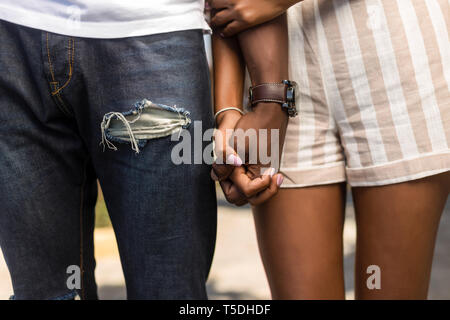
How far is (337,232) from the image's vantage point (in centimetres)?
114

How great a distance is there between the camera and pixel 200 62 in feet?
2.97

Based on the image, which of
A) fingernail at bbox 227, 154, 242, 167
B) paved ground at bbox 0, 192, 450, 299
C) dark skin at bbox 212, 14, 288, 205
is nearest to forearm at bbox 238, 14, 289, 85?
dark skin at bbox 212, 14, 288, 205

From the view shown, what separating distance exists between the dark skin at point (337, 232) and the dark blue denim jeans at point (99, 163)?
175 mm

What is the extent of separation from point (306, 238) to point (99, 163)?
1.58 feet

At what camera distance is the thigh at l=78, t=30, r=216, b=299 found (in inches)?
33.9

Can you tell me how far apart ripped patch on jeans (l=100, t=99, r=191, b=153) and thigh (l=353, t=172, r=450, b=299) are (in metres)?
0.44

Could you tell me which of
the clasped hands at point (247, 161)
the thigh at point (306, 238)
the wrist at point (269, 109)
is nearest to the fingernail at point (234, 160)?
the clasped hands at point (247, 161)

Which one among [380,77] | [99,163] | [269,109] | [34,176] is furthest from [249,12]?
[34,176]

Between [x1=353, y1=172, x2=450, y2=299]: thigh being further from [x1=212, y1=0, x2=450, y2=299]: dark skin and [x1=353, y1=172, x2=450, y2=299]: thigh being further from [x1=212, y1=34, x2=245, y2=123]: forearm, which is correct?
[x1=212, y1=34, x2=245, y2=123]: forearm

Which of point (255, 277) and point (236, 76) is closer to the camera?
point (236, 76)

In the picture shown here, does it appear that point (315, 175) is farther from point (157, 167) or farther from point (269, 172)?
point (157, 167)
